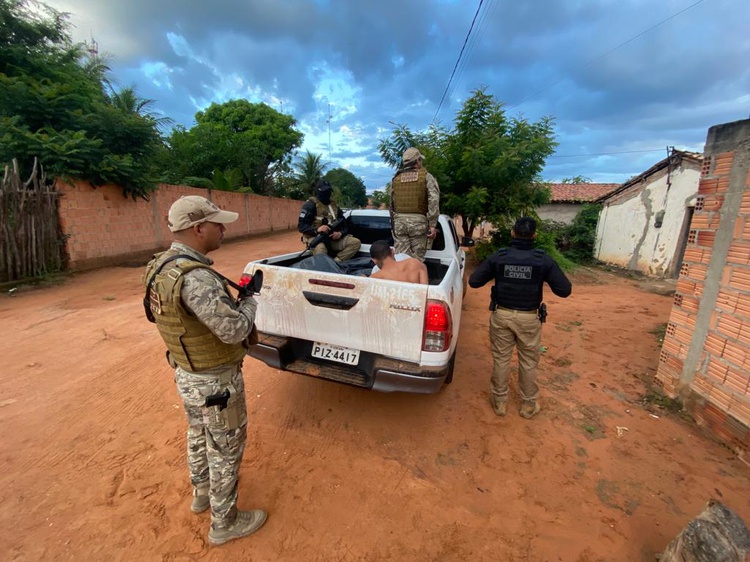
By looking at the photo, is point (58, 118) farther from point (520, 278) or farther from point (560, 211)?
point (560, 211)

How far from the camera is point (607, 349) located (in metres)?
4.66

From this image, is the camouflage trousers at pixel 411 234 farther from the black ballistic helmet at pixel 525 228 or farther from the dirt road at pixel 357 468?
the dirt road at pixel 357 468

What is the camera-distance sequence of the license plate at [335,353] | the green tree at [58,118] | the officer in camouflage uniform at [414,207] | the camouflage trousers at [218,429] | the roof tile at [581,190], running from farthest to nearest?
1. the roof tile at [581,190]
2. the green tree at [58,118]
3. the officer in camouflage uniform at [414,207]
4. the license plate at [335,353]
5. the camouflage trousers at [218,429]

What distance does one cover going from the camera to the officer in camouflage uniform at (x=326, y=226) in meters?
4.38

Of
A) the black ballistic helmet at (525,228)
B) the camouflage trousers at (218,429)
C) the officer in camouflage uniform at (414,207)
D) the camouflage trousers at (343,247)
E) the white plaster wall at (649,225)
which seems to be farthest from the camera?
the white plaster wall at (649,225)

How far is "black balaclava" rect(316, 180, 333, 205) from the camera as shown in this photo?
14.9 ft

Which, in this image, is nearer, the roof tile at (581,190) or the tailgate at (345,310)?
the tailgate at (345,310)

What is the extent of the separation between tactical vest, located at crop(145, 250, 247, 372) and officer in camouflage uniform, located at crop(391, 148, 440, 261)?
2821mm

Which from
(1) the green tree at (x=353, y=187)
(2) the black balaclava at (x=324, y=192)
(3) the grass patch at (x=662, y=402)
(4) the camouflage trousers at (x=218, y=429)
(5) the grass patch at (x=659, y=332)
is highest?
(1) the green tree at (x=353, y=187)

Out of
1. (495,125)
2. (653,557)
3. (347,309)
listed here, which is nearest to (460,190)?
(495,125)

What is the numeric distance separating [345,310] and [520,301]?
1548mm

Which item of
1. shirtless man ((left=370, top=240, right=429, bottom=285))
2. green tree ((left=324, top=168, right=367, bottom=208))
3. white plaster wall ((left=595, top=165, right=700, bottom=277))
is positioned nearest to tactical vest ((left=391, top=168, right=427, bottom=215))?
shirtless man ((left=370, top=240, right=429, bottom=285))

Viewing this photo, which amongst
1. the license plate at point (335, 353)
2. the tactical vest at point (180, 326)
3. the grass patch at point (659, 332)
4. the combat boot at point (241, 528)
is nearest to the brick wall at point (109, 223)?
the license plate at point (335, 353)

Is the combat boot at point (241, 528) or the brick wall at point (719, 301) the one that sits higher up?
the brick wall at point (719, 301)
